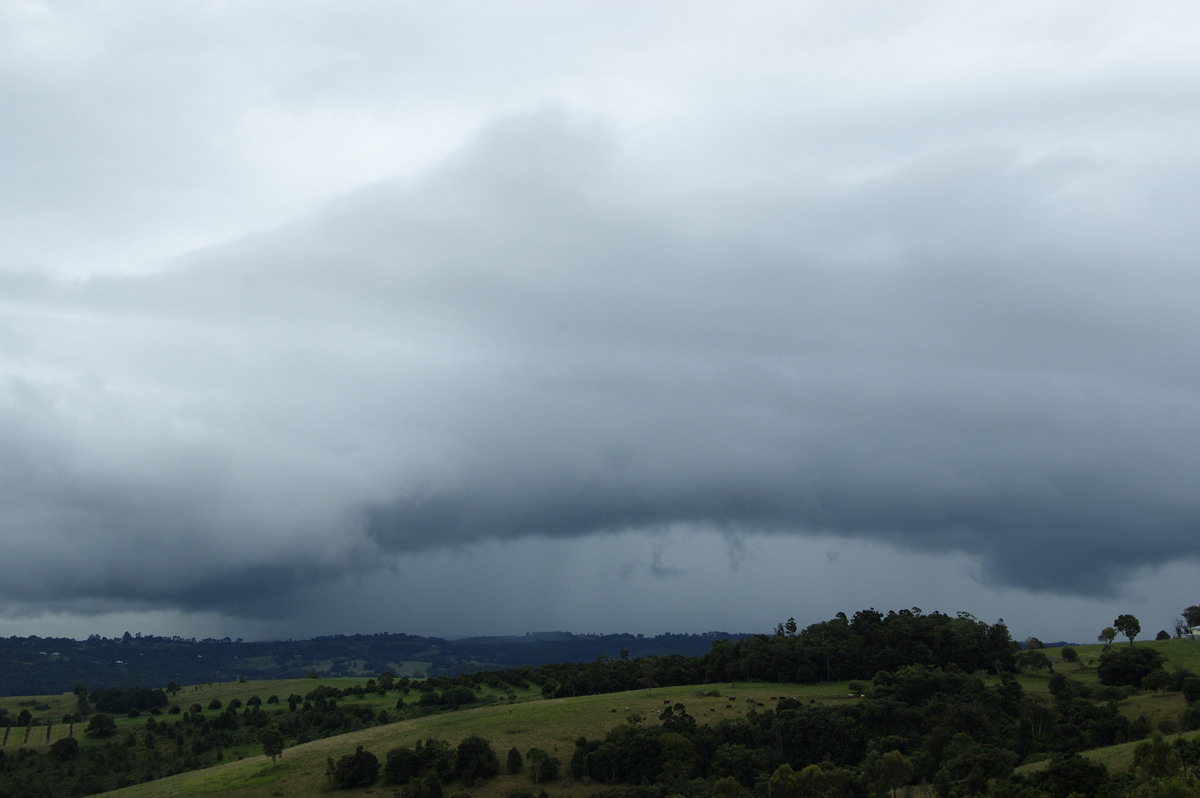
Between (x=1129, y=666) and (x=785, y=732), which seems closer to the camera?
(x=785, y=732)

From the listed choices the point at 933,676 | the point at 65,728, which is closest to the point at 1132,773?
the point at 933,676

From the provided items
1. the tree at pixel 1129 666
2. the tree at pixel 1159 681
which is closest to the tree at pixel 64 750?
the tree at pixel 1129 666

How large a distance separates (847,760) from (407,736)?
64.0 m

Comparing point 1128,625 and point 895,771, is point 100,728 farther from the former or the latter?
point 1128,625

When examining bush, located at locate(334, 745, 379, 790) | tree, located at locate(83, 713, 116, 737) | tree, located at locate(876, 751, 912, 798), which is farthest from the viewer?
tree, located at locate(83, 713, 116, 737)

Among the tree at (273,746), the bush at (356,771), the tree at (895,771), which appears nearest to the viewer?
the tree at (895,771)

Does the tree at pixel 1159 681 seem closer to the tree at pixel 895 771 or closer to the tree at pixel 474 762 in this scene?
the tree at pixel 895 771

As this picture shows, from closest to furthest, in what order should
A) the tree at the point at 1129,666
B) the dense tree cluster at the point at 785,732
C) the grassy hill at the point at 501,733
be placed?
the dense tree cluster at the point at 785,732 < the grassy hill at the point at 501,733 < the tree at the point at 1129,666

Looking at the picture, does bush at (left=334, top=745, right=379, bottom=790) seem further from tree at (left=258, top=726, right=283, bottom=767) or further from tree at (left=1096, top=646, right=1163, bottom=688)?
tree at (left=1096, top=646, right=1163, bottom=688)

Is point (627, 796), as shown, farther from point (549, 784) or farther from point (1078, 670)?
point (1078, 670)

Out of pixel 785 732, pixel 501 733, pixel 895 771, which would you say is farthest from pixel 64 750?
pixel 895 771

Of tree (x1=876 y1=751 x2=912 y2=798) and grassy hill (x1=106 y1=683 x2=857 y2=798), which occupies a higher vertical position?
tree (x1=876 y1=751 x2=912 y2=798)

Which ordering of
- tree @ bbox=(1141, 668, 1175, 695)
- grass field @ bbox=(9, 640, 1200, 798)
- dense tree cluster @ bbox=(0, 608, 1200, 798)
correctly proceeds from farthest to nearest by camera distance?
tree @ bbox=(1141, 668, 1175, 695)
grass field @ bbox=(9, 640, 1200, 798)
dense tree cluster @ bbox=(0, 608, 1200, 798)

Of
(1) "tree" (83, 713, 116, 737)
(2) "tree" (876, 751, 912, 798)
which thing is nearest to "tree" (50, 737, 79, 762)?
(1) "tree" (83, 713, 116, 737)
